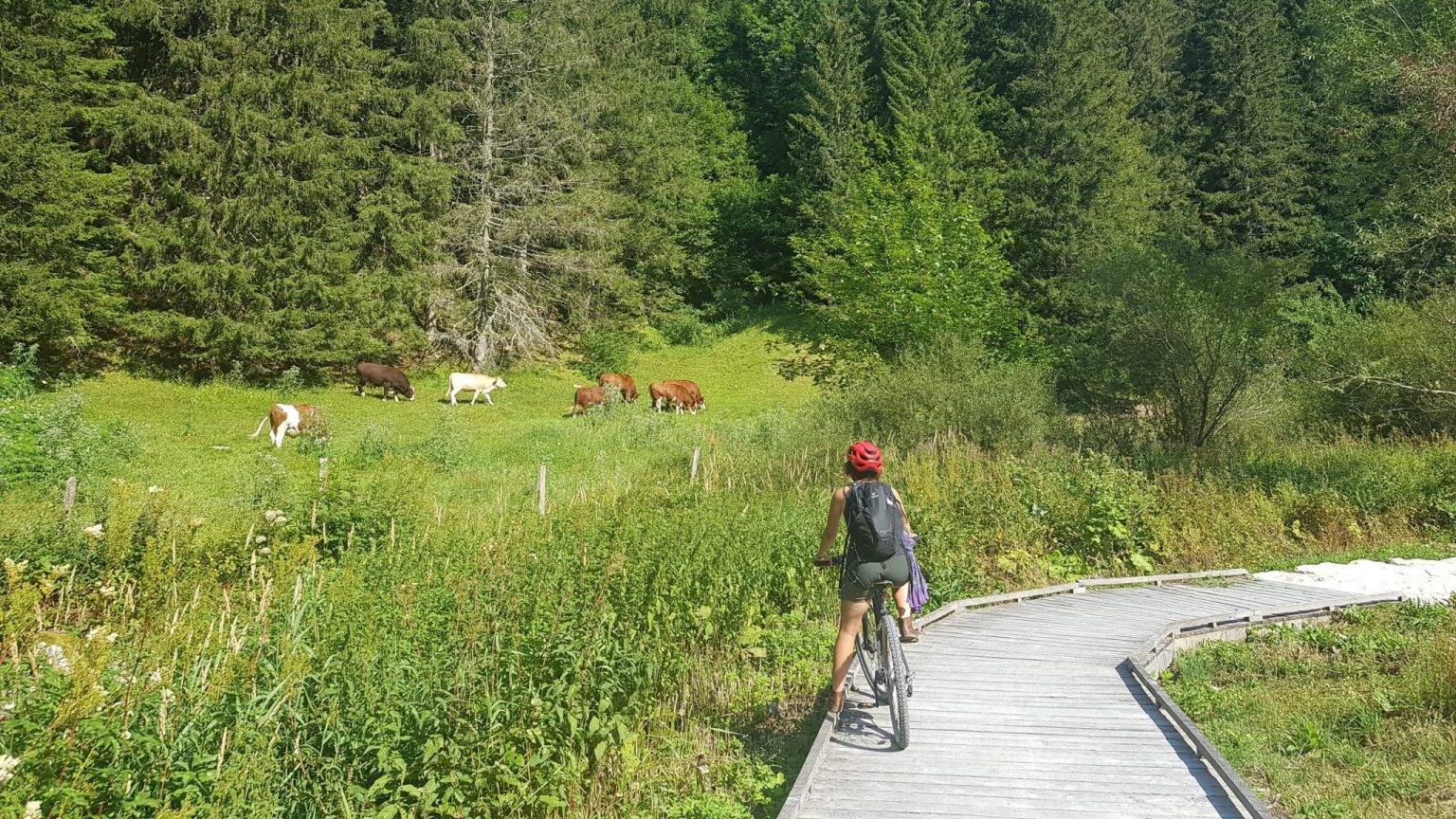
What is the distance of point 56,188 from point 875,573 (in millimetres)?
24359

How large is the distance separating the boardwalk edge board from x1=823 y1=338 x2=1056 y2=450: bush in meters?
5.85

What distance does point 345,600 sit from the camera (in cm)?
639

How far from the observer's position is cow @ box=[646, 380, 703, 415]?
2786 centimetres

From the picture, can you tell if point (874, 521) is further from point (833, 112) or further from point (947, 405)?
point (833, 112)

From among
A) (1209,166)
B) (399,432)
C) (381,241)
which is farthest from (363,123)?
(1209,166)

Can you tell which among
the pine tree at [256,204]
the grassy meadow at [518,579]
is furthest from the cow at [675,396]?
the grassy meadow at [518,579]

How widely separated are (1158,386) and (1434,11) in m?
7.43

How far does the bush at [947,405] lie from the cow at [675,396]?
398 inches

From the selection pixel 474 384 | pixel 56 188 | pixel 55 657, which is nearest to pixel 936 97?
pixel 474 384

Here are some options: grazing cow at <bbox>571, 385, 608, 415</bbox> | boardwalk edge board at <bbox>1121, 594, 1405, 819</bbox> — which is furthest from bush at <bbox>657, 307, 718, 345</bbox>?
boardwalk edge board at <bbox>1121, 594, 1405, 819</bbox>

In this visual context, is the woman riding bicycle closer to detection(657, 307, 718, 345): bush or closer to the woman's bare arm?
the woman's bare arm

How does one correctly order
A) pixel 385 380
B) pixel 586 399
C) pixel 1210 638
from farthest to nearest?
1. pixel 586 399
2. pixel 385 380
3. pixel 1210 638

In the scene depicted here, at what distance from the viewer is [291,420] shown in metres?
18.9

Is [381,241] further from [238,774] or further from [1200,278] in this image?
[238,774]
